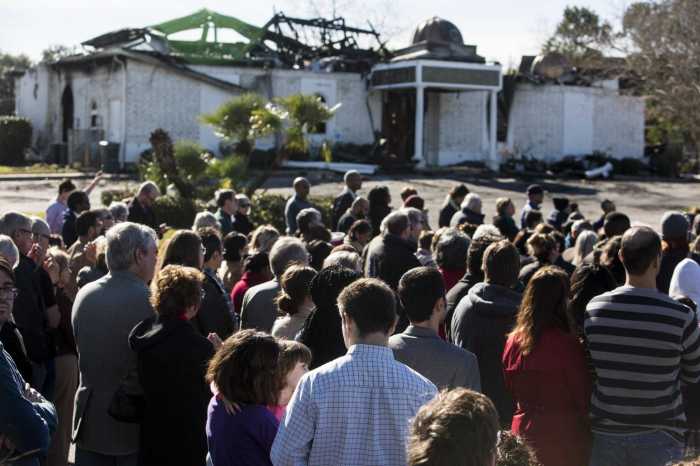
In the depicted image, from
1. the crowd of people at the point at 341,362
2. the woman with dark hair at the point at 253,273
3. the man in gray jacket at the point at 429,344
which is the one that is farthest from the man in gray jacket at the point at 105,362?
the woman with dark hair at the point at 253,273

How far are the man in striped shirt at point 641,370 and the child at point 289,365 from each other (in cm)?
165

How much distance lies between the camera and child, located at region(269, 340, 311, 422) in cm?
464

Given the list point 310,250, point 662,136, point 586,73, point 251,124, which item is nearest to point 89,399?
point 310,250

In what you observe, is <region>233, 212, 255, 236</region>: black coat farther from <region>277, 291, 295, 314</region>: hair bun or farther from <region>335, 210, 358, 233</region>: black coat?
<region>277, 291, 295, 314</region>: hair bun

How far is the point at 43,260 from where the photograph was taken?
7.39m

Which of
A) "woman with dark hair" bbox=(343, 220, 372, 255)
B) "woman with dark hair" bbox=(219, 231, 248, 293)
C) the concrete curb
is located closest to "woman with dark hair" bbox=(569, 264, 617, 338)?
"woman with dark hair" bbox=(219, 231, 248, 293)

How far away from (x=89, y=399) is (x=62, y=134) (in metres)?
39.4

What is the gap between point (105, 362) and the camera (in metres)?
5.78

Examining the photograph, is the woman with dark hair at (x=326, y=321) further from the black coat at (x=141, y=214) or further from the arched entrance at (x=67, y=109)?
the arched entrance at (x=67, y=109)

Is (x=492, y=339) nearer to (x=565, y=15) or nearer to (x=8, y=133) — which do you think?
(x=8, y=133)

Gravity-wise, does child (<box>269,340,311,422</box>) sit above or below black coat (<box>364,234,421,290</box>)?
below

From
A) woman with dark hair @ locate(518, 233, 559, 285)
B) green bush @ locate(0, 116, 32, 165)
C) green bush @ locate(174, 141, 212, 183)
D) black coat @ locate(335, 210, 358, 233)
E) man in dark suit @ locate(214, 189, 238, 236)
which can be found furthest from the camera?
green bush @ locate(0, 116, 32, 165)

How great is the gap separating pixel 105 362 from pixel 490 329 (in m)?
2.31

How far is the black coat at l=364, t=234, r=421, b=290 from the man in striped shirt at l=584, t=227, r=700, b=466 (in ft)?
10.7
